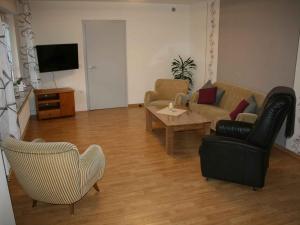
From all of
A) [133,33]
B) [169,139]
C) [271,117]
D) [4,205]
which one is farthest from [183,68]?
[4,205]

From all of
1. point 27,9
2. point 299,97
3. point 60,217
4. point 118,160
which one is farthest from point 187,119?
point 27,9

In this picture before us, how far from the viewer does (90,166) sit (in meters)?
2.77

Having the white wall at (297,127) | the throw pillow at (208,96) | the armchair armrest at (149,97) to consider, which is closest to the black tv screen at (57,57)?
the armchair armrest at (149,97)

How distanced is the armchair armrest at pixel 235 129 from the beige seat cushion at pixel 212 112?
0.89m

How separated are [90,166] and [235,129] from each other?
1.87m

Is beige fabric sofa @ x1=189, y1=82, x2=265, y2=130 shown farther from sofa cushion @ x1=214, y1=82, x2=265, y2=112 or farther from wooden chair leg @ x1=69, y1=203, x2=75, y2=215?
wooden chair leg @ x1=69, y1=203, x2=75, y2=215

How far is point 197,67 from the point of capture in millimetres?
6992

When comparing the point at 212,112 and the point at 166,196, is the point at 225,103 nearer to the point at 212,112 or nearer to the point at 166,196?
the point at 212,112

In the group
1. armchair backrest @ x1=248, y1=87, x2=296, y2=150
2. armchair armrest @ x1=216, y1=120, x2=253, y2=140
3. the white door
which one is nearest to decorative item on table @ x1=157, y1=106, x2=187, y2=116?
armchair armrest @ x1=216, y1=120, x2=253, y2=140

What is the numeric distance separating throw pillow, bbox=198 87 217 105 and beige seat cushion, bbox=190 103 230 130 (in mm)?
116

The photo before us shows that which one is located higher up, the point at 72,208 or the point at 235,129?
the point at 235,129

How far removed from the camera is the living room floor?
273 cm

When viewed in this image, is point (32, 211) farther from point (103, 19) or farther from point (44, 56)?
point (103, 19)

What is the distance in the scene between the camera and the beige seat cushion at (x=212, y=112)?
182 inches
